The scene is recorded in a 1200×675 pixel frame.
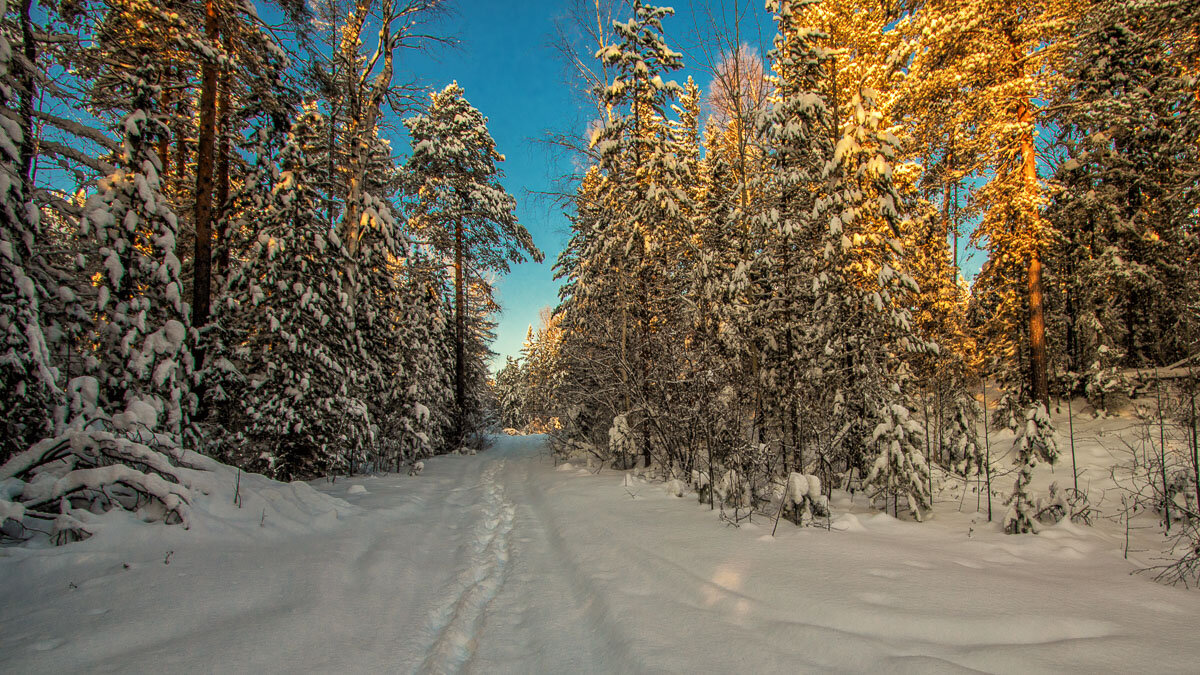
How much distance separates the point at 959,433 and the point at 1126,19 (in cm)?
1215

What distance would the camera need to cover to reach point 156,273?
6754mm

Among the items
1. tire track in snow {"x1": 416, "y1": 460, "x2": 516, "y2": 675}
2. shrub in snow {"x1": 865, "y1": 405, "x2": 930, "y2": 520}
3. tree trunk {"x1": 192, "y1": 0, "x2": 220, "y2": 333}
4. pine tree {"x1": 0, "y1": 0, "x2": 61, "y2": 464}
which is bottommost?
tire track in snow {"x1": 416, "y1": 460, "x2": 516, "y2": 675}

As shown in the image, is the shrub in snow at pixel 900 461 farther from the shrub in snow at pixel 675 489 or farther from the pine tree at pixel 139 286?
the pine tree at pixel 139 286

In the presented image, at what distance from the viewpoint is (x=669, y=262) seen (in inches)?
470

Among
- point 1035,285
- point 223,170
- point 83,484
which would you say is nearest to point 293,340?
point 83,484

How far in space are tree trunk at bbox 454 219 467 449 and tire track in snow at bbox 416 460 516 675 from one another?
1227 centimetres

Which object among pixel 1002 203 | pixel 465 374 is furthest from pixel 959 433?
pixel 465 374

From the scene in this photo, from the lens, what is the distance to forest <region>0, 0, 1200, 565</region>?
18.3 ft

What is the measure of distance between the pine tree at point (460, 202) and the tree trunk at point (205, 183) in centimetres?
829

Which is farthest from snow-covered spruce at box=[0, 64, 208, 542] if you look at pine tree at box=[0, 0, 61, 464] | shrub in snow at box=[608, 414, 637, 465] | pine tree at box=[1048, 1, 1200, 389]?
pine tree at box=[1048, 1, 1200, 389]

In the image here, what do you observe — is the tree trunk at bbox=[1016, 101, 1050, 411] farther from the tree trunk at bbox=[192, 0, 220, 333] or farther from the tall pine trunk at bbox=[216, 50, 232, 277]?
the tall pine trunk at bbox=[216, 50, 232, 277]

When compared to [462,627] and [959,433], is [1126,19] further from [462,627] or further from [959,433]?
[462,627]

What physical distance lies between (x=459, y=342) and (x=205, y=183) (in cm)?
1090

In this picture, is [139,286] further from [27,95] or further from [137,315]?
[27,95]
